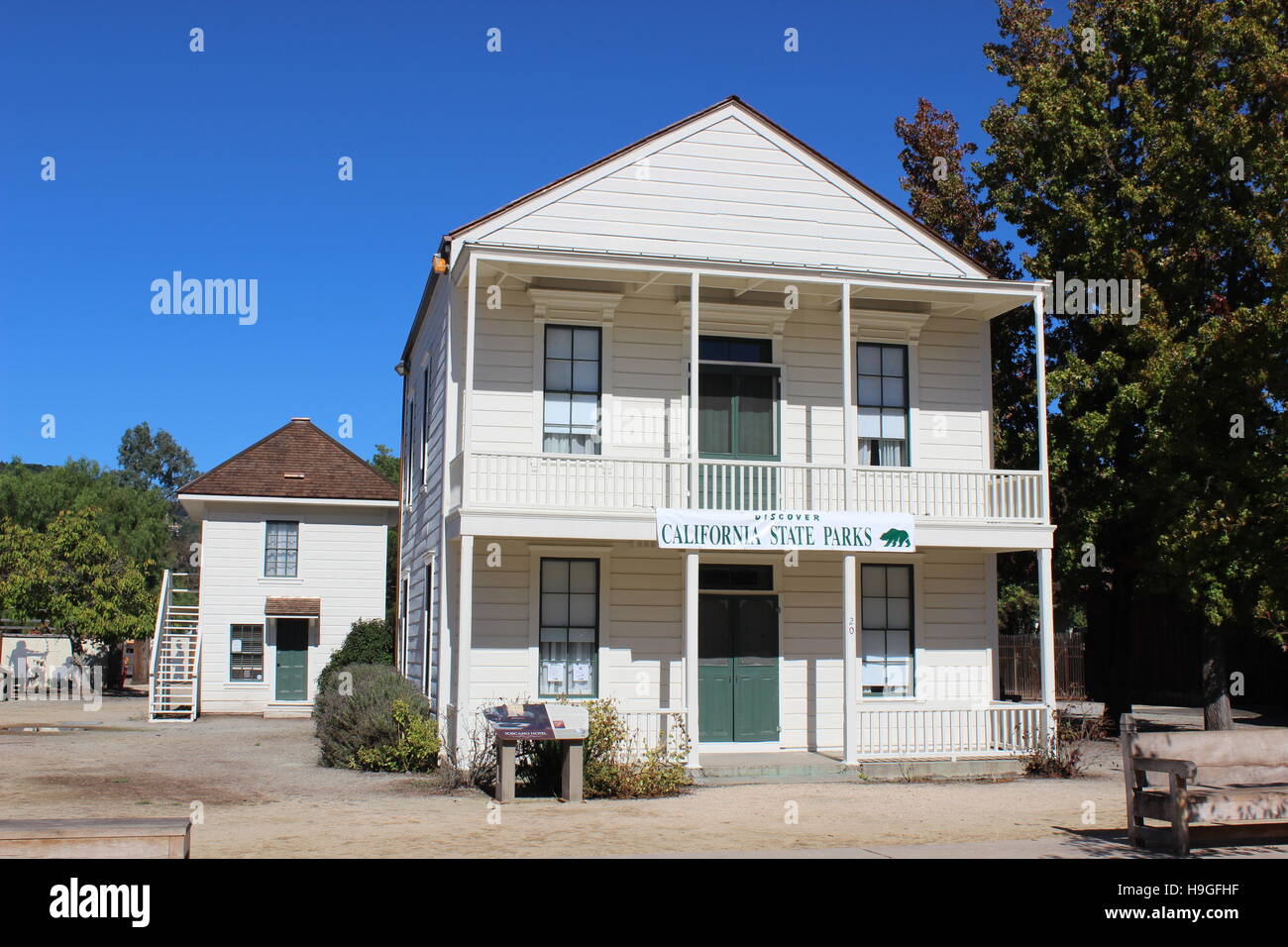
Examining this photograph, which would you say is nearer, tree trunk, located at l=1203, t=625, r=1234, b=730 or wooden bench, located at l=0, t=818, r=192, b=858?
wooden bench, located at l=0, t=818, r=192, b=858

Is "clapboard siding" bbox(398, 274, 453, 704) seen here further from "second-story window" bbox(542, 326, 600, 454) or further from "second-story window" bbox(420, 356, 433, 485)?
"second-story window" bbox(542, 326, 600, 454)

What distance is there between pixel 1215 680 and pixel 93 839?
1775 centimetres

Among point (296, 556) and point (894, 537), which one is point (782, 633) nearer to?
point (894, 537)

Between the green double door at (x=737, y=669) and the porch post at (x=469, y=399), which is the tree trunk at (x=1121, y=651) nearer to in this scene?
the green double door at (x=737, y=669)

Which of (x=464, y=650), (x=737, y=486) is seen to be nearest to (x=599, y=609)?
(x=464, y=650)

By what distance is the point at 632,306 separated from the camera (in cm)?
1791

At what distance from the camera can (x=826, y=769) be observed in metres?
16.2

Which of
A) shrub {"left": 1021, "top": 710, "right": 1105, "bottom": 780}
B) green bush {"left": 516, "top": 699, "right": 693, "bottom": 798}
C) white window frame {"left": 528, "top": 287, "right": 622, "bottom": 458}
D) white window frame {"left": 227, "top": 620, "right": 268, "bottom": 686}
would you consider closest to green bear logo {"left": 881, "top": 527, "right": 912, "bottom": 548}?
shrub {"left": 1021, "top": 710, "right": 1105, "bottom": 780}

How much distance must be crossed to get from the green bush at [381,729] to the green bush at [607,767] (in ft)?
7.25

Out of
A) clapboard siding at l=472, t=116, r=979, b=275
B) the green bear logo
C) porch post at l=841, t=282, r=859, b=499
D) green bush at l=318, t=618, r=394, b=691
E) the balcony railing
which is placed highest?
clapboard siding at l=472, t=116, r=979, b=275

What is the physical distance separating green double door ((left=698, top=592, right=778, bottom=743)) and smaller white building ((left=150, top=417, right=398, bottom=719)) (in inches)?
646

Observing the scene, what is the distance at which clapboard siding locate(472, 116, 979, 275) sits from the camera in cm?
1789

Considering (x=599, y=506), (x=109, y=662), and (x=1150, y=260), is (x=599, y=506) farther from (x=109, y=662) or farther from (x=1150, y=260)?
(x=109, y=662)

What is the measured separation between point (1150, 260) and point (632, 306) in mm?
8807
